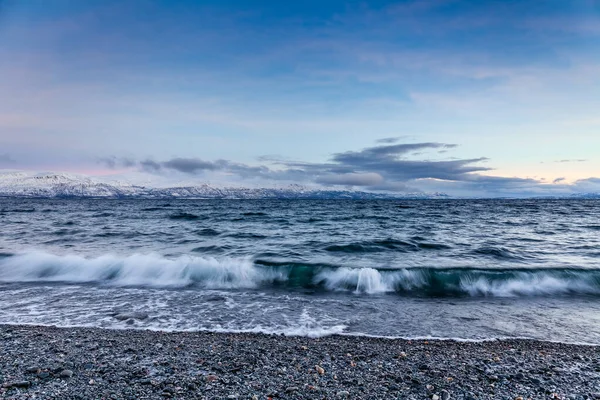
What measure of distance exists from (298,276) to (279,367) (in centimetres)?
824

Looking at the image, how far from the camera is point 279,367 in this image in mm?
5590

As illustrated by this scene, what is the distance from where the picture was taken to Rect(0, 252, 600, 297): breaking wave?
1215 centimetres

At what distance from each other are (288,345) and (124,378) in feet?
9.83

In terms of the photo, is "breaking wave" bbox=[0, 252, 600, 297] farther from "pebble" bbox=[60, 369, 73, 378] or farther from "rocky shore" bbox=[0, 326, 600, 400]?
"pebble" bbox=[60, 369, 73, 378]

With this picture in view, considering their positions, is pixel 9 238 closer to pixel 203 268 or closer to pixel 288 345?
pixel 203 268

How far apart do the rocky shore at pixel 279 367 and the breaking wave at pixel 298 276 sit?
5.21 m

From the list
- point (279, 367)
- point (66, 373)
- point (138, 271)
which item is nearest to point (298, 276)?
point (138, 271)

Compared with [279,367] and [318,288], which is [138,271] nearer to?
[318,288]

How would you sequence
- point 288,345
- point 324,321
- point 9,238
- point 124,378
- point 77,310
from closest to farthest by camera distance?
1. point 124,378
2. point 288,345
3. point 324,321
4. point 77,310
5. point 9,238

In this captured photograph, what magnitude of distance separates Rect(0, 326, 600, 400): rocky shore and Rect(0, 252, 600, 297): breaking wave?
5.21 m

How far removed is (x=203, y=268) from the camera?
14.5 m

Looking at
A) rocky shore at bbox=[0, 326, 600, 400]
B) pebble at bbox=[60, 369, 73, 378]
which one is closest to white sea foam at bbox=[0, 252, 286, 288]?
rocky shore at bbox=[0, 326, 600, 400]

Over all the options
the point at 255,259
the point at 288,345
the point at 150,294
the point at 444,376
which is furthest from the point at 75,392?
the point at 255,259

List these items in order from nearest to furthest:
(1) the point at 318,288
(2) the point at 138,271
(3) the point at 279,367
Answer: (3) the point at 279,367 < (1) the point at 318,288 < (2) the point at 138,271
